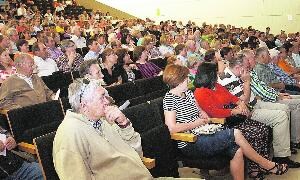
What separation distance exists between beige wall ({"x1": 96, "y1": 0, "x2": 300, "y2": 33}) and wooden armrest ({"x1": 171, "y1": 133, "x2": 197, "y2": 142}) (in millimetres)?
11178

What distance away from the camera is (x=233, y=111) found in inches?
130

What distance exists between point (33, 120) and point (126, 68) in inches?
88.5

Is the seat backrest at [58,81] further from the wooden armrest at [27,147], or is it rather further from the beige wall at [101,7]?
the beige wall at [101,7]

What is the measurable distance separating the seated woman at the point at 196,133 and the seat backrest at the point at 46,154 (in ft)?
3.54

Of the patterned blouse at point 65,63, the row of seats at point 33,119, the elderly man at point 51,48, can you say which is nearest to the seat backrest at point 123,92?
the row of seats at point 33,119

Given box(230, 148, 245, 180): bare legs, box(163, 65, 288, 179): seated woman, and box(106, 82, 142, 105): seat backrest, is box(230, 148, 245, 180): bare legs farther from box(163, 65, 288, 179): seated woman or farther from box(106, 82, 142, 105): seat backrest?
box(106, 82, 142, 105): seat backrest

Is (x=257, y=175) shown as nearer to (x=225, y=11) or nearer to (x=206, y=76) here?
(x=206, y=76)

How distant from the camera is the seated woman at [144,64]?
525cm

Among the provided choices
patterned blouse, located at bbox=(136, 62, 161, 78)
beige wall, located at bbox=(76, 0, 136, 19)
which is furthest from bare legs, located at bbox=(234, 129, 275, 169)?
beige wall, located at bbox=(76, 0, 136, 19)

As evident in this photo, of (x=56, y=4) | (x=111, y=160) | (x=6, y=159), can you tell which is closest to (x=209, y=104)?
(x=111, y=160)

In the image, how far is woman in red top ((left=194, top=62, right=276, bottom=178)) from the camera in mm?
3236

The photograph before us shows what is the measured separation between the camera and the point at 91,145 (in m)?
1.94

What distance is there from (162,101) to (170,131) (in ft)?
1.08

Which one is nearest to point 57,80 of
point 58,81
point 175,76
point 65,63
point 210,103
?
point 58,81
